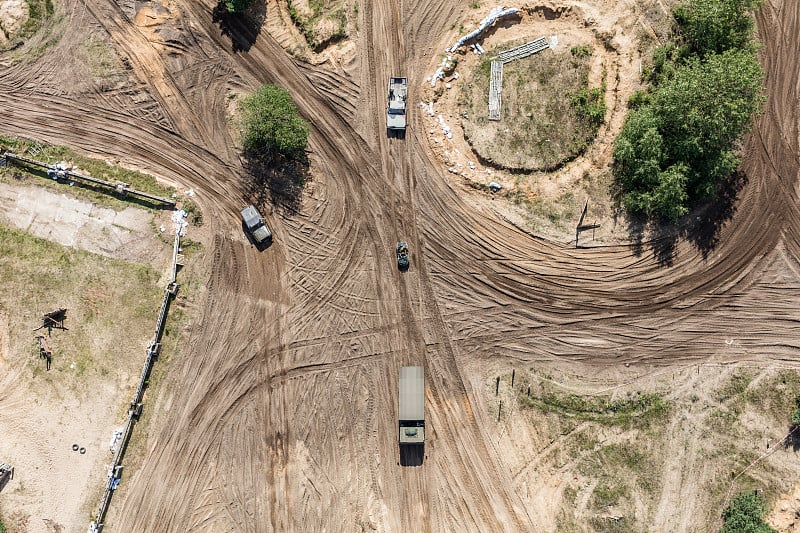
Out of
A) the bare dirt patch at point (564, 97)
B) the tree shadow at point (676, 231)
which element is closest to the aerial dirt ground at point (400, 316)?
the tree shadow at point (676, 231)

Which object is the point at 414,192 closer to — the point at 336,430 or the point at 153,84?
the point at 336,430

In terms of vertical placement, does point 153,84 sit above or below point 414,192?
above

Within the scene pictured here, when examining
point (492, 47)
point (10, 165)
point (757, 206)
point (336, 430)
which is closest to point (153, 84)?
point (10, 165)

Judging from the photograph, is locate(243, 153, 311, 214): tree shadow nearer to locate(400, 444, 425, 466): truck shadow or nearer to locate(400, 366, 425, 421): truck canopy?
locate(400, 366, 425, 421): truck canopy

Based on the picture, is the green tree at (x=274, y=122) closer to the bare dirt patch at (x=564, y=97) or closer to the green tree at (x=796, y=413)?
the bare dirt patch at (x=564, y=97)

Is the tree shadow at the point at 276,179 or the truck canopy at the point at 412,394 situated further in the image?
the tree shadow at the point at 276,179

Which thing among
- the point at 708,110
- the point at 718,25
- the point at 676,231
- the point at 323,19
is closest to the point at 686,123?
the point at 708,110
